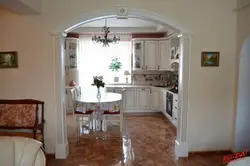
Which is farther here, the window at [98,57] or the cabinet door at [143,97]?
the window at [98,57]

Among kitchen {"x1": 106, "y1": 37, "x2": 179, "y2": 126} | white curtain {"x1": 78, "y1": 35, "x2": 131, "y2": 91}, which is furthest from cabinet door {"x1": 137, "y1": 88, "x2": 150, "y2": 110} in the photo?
white curtain {"x1": 78, "y1": 35, "x2": 131, "y2": 91}

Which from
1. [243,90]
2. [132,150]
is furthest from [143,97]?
[243,90]

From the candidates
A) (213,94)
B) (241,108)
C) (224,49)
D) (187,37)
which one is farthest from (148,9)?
(241,108)

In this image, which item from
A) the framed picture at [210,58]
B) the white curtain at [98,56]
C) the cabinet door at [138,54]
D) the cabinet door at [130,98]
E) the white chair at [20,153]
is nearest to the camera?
the white chair at [20,153]

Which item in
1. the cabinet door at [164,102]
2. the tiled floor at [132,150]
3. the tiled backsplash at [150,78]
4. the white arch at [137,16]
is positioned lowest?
the tiled floor at [132,150]

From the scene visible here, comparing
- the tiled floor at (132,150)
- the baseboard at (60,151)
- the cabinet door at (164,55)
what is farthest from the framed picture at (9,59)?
the cabinet door at (164,55)

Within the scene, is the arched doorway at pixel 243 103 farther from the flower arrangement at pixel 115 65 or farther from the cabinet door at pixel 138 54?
→ the flower arrangement at pixel 115 65

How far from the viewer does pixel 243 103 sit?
12.0 ft

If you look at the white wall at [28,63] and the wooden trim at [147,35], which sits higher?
the wooden trim at [147,35]

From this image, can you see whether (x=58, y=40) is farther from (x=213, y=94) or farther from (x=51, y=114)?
(x=213, y=94)

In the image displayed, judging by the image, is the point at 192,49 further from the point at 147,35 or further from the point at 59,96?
the point at 147,35

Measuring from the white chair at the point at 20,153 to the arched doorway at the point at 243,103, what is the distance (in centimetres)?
330

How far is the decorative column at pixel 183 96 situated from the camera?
362 cm

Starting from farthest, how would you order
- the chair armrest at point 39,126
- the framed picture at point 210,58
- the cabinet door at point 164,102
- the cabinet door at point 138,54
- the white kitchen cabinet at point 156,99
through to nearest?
the cabinet door at point 138,54 < the white kitchen cabinet at point 156,99 < the cabinet door at point 164,102 < the framed picture at point 210,58 < the chair armrest at point 39,126
